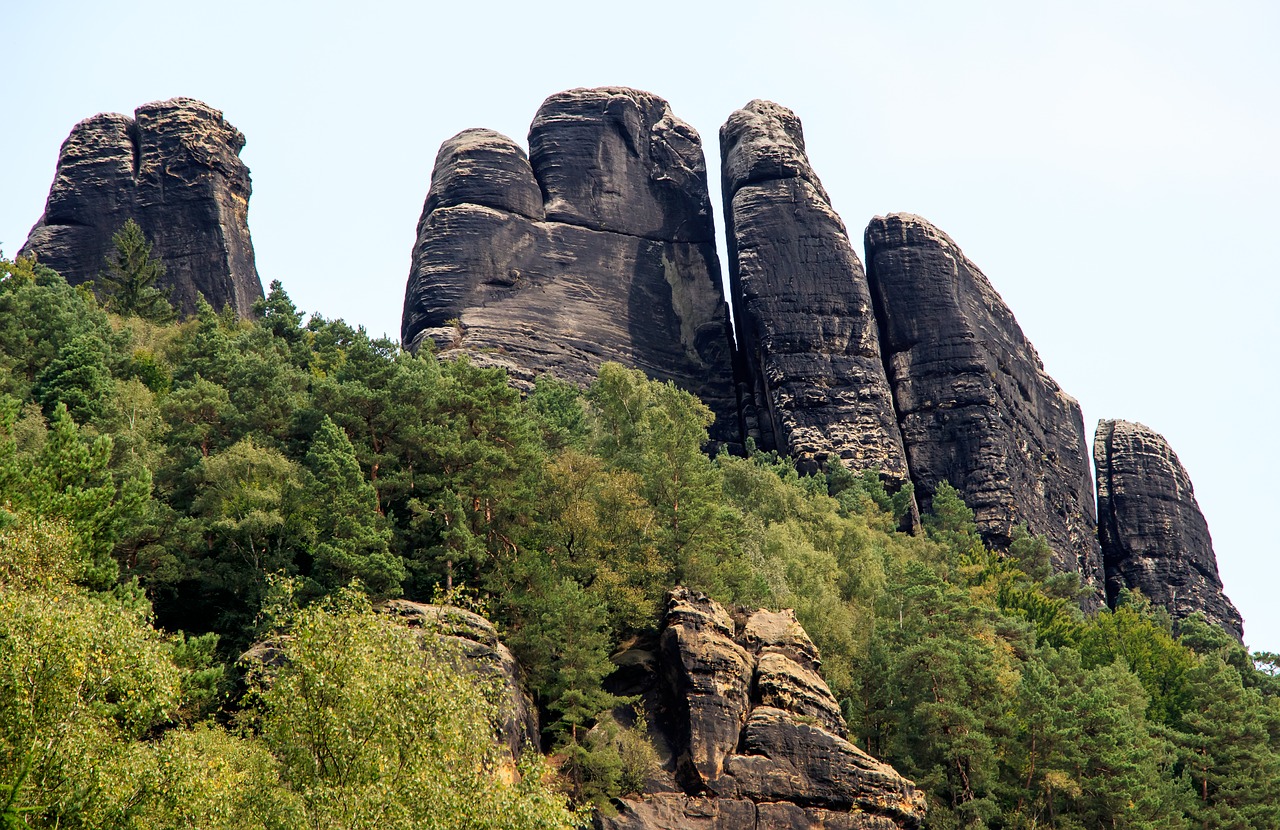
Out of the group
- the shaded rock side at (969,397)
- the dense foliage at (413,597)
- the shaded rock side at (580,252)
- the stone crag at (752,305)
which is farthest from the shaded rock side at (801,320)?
the dense foliage at (413,597)

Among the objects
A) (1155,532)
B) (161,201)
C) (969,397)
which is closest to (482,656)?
(969,397)

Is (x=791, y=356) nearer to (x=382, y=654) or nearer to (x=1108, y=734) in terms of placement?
(x=1108, y=734)

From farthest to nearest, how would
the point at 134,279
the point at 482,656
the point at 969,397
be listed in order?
the point at 969,397 → the point at 134,279 → the point at 482,656

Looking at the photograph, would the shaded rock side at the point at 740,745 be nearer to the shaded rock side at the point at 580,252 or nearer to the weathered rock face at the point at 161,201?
the shaded rock side at the point at 580,252

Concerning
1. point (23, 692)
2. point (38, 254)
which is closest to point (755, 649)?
point (23, 692)

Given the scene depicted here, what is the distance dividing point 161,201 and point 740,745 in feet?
223

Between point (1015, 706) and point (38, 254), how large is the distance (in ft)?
239

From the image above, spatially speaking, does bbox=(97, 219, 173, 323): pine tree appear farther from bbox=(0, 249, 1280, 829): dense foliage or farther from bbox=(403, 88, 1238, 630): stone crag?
bbox=(403, 88, 1238, 630): stone crag

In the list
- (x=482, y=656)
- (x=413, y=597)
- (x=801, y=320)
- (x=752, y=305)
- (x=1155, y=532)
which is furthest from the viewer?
(x=1155, y=532)

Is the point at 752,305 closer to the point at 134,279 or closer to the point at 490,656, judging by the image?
the point at 134,279

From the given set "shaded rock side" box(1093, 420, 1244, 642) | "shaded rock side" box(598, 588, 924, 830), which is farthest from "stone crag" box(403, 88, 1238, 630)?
"shaded rock side" box(598, 588, 924, 830)

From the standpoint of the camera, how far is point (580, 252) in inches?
3890

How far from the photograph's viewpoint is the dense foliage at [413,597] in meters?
27.7

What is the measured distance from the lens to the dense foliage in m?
27.7
